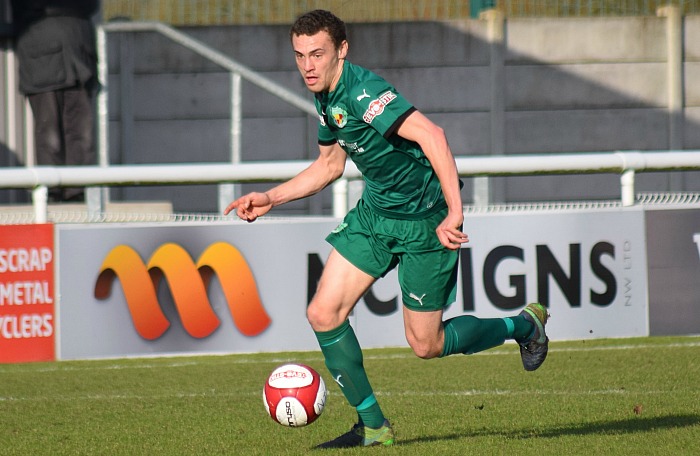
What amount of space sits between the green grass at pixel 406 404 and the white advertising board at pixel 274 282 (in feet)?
0.58

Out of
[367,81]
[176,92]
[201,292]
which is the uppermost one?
[176,92]

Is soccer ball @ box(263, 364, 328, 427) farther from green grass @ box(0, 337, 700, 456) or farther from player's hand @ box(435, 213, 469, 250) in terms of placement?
player's hand @ box(435, 213, 469, 250)

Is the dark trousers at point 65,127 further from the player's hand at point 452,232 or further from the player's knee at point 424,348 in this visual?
the player's hand at point 452,232

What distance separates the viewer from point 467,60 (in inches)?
631

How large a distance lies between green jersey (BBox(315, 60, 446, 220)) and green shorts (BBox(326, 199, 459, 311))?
53mm

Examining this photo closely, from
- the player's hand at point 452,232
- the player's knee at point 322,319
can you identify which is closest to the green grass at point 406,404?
the player's knee at point 322,319

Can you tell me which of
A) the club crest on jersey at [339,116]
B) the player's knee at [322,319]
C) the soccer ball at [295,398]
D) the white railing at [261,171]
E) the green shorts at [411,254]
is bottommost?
the soccer ball at [295,398]

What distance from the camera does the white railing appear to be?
866 cm

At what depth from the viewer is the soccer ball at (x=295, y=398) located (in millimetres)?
5492

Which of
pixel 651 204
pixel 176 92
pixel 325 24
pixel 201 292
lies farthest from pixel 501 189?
pixel 325 24

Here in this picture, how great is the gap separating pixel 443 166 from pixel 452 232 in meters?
0.28

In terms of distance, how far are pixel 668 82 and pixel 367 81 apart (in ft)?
39.4

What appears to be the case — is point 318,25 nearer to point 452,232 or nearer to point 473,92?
point 452,232

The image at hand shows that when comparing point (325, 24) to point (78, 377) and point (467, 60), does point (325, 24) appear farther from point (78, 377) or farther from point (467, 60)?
point (467, 60)
